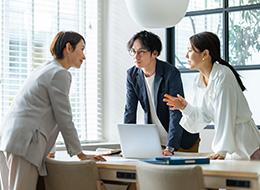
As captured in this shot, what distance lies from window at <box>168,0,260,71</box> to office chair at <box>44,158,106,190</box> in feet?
7.63

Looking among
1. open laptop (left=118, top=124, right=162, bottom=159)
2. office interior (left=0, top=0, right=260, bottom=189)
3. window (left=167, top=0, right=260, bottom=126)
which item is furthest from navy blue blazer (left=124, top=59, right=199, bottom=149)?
office interior (left=0, top=0, right=260, bottom=189)

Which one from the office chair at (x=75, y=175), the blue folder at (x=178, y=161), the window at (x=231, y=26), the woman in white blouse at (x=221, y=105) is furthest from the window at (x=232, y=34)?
the office chair at (x=75, y=175)

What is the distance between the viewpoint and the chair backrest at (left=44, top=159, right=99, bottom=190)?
2924 mm

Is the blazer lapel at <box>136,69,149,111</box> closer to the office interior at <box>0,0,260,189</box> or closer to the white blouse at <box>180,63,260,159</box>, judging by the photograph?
the white blouse at <box>180,63,260,159</box>

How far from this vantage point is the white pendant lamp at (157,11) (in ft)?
10.5

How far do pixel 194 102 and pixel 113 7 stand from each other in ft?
7.22

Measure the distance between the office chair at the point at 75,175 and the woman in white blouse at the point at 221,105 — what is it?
74 centimetres

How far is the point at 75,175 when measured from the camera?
2.94 metres

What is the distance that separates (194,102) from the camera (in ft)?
11.6

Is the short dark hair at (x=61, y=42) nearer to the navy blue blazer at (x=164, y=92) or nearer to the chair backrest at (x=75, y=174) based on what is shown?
the chair backrest at (x=75, y=174)

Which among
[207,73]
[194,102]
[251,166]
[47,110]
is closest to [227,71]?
[207,73]

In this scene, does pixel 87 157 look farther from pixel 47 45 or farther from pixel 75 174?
pixel 47 45

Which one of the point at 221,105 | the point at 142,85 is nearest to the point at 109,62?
the point at 142,85

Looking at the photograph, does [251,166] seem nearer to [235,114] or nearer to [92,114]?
[235,114]
